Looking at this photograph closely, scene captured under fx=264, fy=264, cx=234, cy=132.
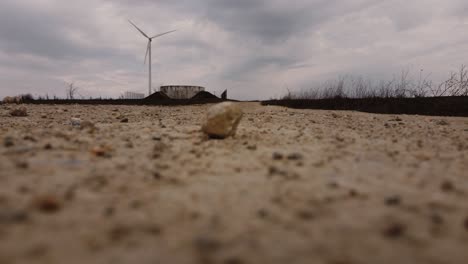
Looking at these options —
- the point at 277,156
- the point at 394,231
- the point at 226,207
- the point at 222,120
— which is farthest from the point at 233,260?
the point at 222,120

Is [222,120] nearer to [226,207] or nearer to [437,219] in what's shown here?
[226,207]

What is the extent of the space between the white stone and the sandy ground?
814mm

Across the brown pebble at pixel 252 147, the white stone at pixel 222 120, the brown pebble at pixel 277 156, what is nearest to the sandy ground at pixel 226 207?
the brown pebble at pixel 277 156

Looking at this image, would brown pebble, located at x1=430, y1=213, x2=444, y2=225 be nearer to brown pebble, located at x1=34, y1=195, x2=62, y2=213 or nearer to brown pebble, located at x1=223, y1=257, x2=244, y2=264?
brown pebble, located at x1=223, y1=257, x2=244, y2=264

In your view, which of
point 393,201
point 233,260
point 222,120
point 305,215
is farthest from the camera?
point 222,120

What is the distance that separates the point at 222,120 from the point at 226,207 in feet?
5.65

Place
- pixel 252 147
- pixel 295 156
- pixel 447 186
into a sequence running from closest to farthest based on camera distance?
1. pixel 447 186
2. pixel 295 156
3. pixel 252 147

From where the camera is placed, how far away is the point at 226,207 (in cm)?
127

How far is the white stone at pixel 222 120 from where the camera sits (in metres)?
2.93

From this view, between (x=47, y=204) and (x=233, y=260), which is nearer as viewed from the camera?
(x=233, y=260)

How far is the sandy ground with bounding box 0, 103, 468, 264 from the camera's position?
94 cm

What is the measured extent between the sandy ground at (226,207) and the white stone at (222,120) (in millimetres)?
814

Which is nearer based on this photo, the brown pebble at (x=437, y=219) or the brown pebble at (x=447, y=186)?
the brown pebble at (x=437, y=219)

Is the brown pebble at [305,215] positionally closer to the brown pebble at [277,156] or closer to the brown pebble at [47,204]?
the brown pebble at [277,156]
